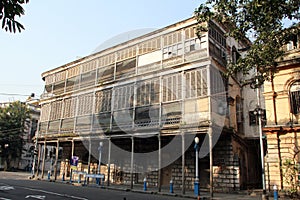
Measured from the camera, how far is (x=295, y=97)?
52.6 feet

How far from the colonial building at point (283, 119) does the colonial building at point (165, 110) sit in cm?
228

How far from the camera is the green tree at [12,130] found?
39938 mm

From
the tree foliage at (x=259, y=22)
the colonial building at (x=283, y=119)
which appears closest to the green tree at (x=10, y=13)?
the tree foliage at (x=259, y=22)

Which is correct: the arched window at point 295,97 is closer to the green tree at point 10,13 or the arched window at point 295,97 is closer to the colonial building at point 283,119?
the colonial building at point 283,119

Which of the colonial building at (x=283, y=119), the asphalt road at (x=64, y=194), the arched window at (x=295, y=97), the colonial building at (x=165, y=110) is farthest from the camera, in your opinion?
the colonial building at (x=165, y=110)

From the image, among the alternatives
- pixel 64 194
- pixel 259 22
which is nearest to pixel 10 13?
pixel 259 22

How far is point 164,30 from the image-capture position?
1942 cm

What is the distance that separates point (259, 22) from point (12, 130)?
130ft

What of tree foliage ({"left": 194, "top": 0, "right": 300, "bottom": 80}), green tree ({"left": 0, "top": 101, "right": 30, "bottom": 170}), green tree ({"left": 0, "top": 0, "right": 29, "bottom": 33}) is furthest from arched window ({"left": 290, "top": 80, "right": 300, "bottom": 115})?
green tree ({"left": 0, "top": 101, "right": 30, "bottom": 170})

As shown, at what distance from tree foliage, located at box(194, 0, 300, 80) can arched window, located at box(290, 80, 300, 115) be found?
7.43 m

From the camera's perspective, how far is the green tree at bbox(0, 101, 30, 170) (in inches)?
1572

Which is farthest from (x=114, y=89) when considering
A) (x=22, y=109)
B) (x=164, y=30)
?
(x=22, y=109)

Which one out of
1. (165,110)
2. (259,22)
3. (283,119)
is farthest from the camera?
(165,110)

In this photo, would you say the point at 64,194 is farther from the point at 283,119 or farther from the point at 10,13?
the point at 283,119
